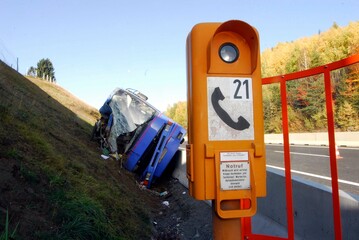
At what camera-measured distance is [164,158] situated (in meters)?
10.7

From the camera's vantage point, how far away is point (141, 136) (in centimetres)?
Answer: 1054

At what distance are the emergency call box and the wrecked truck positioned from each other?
842 centimetres

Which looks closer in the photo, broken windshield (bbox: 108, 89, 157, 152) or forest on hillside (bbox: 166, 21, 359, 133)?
forest on hillside (bbox: 166, 21, 359, 133)

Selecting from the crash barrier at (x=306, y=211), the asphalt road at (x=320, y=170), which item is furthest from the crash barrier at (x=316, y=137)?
the asphalt road at (x=320, y=170)

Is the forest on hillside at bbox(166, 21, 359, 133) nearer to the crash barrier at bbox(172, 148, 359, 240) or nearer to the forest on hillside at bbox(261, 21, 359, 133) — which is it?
the forest on hillside at bbox(261, 21, 359, 133)

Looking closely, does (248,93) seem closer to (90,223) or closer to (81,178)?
(90,223)

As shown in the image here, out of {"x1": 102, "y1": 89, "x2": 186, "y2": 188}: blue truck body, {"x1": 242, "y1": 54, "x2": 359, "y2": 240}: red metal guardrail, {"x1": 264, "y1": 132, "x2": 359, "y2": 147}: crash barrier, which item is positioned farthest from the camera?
{"x1": 102, "y1": 89, "x2": 186, "y2": 188}: blue truck body

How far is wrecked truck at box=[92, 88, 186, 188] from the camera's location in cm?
1049

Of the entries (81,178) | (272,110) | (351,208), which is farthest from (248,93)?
(81,178)

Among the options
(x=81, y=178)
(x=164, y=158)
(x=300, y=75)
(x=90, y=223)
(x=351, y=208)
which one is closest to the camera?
(x=300, y=75)

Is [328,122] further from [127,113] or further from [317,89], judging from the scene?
[127,113]

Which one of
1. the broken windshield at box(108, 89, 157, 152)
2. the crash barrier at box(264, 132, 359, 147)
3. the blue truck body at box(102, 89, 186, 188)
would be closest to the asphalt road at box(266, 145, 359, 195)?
the crash barrier at box(264, 132, 359, 147)

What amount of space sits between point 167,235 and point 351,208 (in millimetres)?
3419

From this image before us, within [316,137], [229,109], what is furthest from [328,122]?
[316,137]
